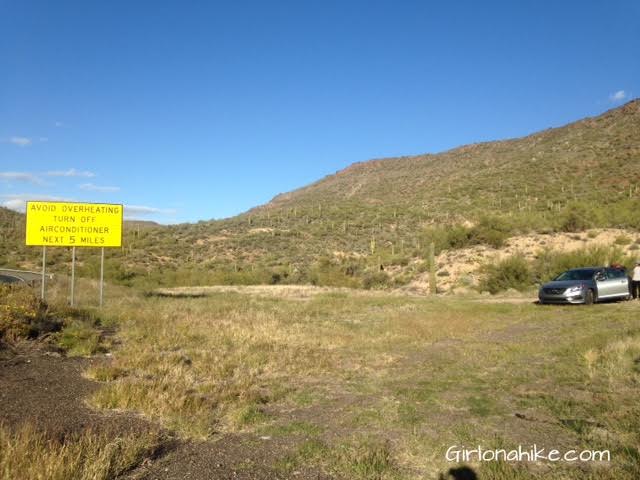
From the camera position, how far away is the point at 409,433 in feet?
19.4

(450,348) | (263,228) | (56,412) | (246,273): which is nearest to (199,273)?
(246,273)

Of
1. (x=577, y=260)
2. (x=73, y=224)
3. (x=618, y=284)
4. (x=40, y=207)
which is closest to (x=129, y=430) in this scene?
(x=73, y=224)

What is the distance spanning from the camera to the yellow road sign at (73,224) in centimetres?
1912

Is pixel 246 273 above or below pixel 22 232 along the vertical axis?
below

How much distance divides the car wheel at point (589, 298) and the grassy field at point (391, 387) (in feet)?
11.9

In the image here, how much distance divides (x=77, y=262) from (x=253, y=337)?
33.3 metres

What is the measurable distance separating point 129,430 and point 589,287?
1838cm

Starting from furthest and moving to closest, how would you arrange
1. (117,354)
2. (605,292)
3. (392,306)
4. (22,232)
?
1. (22,232)
2. (392,306)
3. (605,292)
4. (117,354)

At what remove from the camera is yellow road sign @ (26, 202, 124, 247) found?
19125mm

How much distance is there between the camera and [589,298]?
62.9 ft

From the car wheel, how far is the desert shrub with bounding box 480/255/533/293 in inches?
359

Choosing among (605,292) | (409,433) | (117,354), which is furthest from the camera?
(605,292)

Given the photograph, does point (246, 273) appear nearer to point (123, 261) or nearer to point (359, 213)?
point (123, 261)

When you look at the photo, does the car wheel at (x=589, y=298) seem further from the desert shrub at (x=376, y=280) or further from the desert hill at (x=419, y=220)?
the desert shrub at (x=376, y=280)
